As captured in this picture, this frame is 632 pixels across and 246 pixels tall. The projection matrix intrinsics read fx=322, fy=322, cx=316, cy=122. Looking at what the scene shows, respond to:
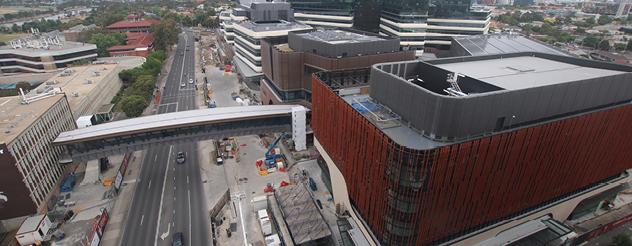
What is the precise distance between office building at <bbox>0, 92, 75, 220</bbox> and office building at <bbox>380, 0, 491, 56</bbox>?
105238mm

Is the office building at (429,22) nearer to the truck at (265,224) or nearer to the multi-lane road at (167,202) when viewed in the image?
the multi-lane road at (167,202)

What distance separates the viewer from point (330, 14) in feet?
449

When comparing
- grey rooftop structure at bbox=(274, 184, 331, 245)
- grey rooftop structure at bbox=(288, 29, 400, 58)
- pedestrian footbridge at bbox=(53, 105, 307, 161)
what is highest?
grey rooftop structure at bbox=(288, 29, 400, 58)

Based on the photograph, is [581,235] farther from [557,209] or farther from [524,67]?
[524,67]

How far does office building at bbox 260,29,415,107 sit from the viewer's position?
7788cm

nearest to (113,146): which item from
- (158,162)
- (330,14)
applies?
(158,162)

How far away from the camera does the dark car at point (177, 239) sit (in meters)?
50.5

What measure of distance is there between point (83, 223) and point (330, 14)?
114 m

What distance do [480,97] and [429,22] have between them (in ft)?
344

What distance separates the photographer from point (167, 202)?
61.8 meters

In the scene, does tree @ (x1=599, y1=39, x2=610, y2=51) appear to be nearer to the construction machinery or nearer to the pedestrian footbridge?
the pedestrian footbridge

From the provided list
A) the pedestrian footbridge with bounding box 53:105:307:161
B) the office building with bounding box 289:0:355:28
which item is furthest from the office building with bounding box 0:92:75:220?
the office building with bounding box 289:0:355:28

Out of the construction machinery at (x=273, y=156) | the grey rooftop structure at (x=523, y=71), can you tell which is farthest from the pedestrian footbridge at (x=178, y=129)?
the grey rooftop structure at (x=523, y=71)

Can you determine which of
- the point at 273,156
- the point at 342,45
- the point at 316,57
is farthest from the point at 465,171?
the point at 316,57
